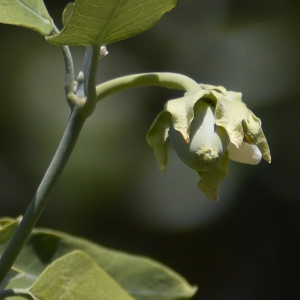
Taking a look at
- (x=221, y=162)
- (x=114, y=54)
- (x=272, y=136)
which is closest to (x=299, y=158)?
(x=272, y=136)

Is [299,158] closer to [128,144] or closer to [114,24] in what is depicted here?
[128,144]

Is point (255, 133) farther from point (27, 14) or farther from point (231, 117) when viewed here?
point (27, 14)

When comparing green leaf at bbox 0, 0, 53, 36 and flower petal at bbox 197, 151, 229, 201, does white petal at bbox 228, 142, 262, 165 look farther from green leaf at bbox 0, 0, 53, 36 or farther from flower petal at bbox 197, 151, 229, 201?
green leaf at bbox 0, 0, 53, 36

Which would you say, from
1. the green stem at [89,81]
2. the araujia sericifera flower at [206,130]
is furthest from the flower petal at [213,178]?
the green stem at [89,81]

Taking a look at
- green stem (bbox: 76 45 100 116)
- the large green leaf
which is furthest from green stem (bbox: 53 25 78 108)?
the large green leaf

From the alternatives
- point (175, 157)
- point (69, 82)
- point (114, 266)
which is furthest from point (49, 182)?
point (175, 157)
